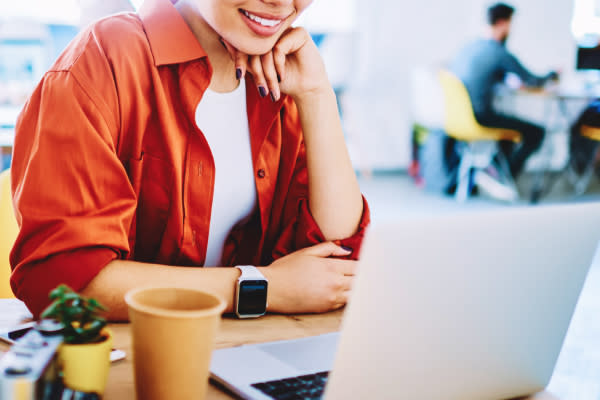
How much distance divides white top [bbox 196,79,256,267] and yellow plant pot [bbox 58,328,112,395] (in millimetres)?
672

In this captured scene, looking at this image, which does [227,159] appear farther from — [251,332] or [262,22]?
[251,332]

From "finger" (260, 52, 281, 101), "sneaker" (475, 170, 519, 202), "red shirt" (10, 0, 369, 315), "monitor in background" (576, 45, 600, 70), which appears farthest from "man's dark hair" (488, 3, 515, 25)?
"finger" (260, 52, 281, 101)

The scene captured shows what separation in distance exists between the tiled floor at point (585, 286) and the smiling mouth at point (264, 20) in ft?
1.35

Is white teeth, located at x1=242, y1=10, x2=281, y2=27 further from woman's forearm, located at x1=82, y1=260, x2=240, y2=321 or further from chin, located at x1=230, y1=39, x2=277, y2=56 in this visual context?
woman's forearm, located at x1=82, y1=260, x2=240, y2=321

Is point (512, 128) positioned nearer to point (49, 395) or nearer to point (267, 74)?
point (267, 74)

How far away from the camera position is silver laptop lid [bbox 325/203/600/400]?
59 cm

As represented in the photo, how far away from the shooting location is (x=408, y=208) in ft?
16.7

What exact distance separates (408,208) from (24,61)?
3114 mm

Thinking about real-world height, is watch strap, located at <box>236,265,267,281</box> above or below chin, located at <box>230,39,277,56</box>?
below

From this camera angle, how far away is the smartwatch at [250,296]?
3.30 ft

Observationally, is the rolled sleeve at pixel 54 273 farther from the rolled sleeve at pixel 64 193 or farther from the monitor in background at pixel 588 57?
the monitor in background at pixel 588 57

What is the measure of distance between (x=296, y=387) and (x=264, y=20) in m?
0.71

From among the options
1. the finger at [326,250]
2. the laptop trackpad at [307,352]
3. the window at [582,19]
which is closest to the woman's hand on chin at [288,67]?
the finger at [326,250]

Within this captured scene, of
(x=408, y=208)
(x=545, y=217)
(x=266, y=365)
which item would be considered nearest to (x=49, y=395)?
(x=266, y=365)
